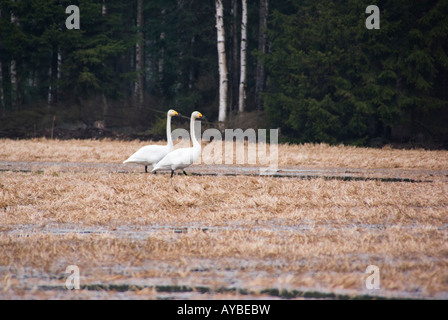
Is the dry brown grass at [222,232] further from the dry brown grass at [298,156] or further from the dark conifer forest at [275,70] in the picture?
the dark conifer forest at [275,70]

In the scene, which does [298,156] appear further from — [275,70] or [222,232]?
[222,232]

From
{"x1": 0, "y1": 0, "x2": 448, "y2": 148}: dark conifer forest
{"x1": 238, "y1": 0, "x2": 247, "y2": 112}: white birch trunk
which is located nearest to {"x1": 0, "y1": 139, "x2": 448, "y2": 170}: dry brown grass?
{"x1": 0, "y1": 0, "x2": 448, "y2": 148}: dark conifer forest

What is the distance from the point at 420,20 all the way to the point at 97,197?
1848 centimetres

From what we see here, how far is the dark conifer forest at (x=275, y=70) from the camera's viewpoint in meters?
23.0

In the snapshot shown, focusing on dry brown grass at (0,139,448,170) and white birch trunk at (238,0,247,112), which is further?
white birch trunk at (238,0,247,112)

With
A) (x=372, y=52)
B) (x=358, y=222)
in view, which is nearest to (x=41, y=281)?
(x=358, y=222)

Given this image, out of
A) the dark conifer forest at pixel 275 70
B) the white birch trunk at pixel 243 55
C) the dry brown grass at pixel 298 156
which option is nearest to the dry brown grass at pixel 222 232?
the dry brown grass at pixel 298 156

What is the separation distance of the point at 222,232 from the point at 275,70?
20334mm

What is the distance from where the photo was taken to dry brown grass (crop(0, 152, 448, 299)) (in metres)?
5.05

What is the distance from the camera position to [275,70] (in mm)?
26391

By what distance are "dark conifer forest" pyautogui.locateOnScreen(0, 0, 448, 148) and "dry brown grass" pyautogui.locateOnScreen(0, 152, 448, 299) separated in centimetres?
1273

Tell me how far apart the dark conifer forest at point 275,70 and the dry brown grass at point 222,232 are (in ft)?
41.7

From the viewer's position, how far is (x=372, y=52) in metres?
23.9

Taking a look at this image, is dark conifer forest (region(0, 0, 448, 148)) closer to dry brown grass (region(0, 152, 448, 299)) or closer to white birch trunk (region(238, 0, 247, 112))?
white birch trunk (region(238, 0, 247, 112))
